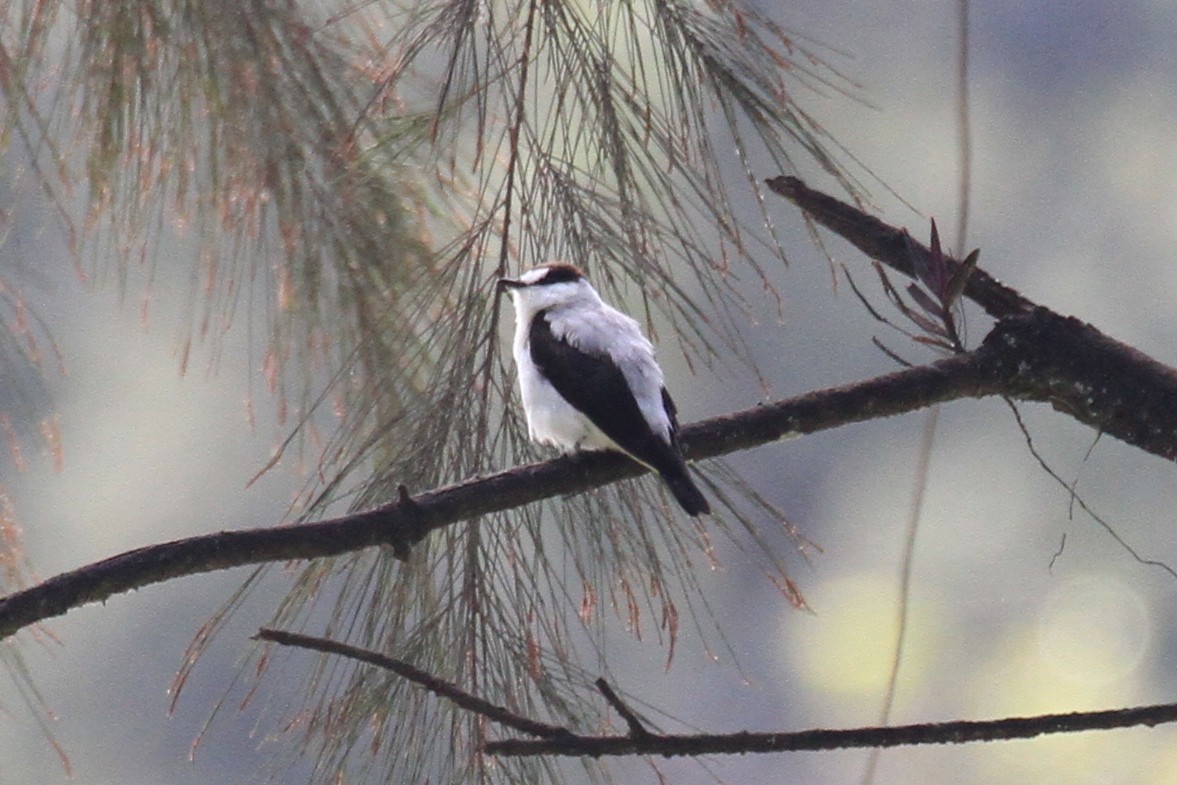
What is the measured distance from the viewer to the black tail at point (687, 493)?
97 centimetres

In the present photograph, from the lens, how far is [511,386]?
41.1 inches

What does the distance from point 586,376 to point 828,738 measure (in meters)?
0.74

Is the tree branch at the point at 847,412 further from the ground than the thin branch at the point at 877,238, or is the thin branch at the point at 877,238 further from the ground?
the thin branch at the point at 877,238

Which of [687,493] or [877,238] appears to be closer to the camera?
[877,238]

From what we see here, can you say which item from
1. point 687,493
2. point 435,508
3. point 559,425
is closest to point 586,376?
point 559,425

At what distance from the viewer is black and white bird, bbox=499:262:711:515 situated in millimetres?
1054

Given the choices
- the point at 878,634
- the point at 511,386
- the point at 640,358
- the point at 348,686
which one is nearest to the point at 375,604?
the point at 348,686

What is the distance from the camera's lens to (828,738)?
0.51m

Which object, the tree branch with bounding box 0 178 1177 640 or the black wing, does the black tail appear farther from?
the tree branch with bounding box 0 178 1177 640

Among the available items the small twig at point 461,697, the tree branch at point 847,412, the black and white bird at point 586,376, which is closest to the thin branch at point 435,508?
the tree branch at point 847,412

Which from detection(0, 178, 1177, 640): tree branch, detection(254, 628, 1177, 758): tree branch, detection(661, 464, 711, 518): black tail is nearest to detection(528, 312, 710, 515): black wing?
detection(661, 464, 711, 518): black tail

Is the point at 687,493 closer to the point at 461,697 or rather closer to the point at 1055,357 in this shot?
the point at 1055,357

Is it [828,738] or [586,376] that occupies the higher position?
[586,376]

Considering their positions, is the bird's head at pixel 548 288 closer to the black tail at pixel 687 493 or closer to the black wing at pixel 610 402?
the black wing at pixel 610 402
